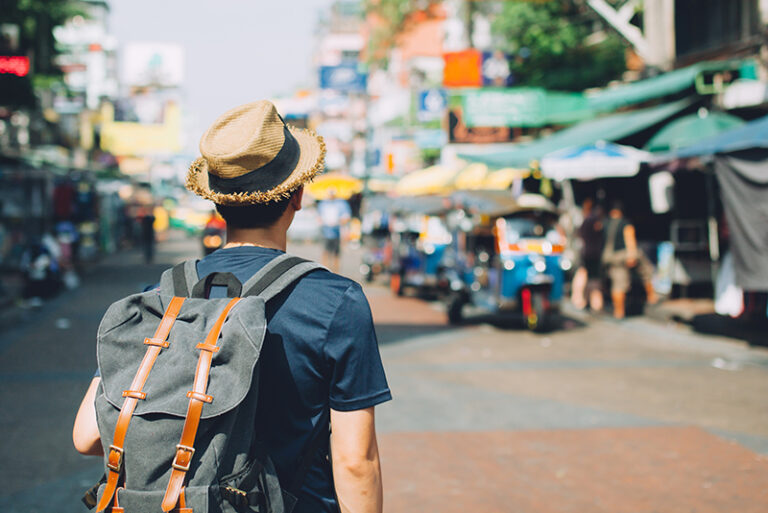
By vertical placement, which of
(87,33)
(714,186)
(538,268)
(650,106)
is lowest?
(538,268)

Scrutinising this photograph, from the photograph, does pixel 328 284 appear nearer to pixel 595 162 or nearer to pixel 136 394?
pixel 136 394

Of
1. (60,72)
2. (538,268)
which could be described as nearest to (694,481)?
(538,268)

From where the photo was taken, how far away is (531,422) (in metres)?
7.06

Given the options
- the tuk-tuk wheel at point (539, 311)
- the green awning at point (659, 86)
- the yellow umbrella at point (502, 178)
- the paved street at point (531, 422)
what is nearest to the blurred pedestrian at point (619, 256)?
the paved street at point (531, 422)

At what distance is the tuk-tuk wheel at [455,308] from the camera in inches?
535

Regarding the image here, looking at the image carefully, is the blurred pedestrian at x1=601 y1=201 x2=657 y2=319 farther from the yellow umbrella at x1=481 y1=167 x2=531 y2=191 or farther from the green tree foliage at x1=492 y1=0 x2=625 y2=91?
the green tree foliage at x1=492 y1=0 x2=625 y2=91

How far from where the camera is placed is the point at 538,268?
12.6m

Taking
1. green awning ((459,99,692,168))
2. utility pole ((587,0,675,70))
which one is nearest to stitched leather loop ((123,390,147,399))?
green awning ((459,99,692,168))

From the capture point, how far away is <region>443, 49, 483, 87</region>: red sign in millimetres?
23031

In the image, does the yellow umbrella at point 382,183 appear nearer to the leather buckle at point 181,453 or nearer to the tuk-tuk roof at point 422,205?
the tuk-tuk roof at point 422,205

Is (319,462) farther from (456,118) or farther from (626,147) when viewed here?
(456,118)

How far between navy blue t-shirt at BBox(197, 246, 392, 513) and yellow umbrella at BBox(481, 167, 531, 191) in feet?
56.0

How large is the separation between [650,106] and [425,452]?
42.9 ft

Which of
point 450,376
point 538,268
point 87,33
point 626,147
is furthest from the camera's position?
point 87,33
